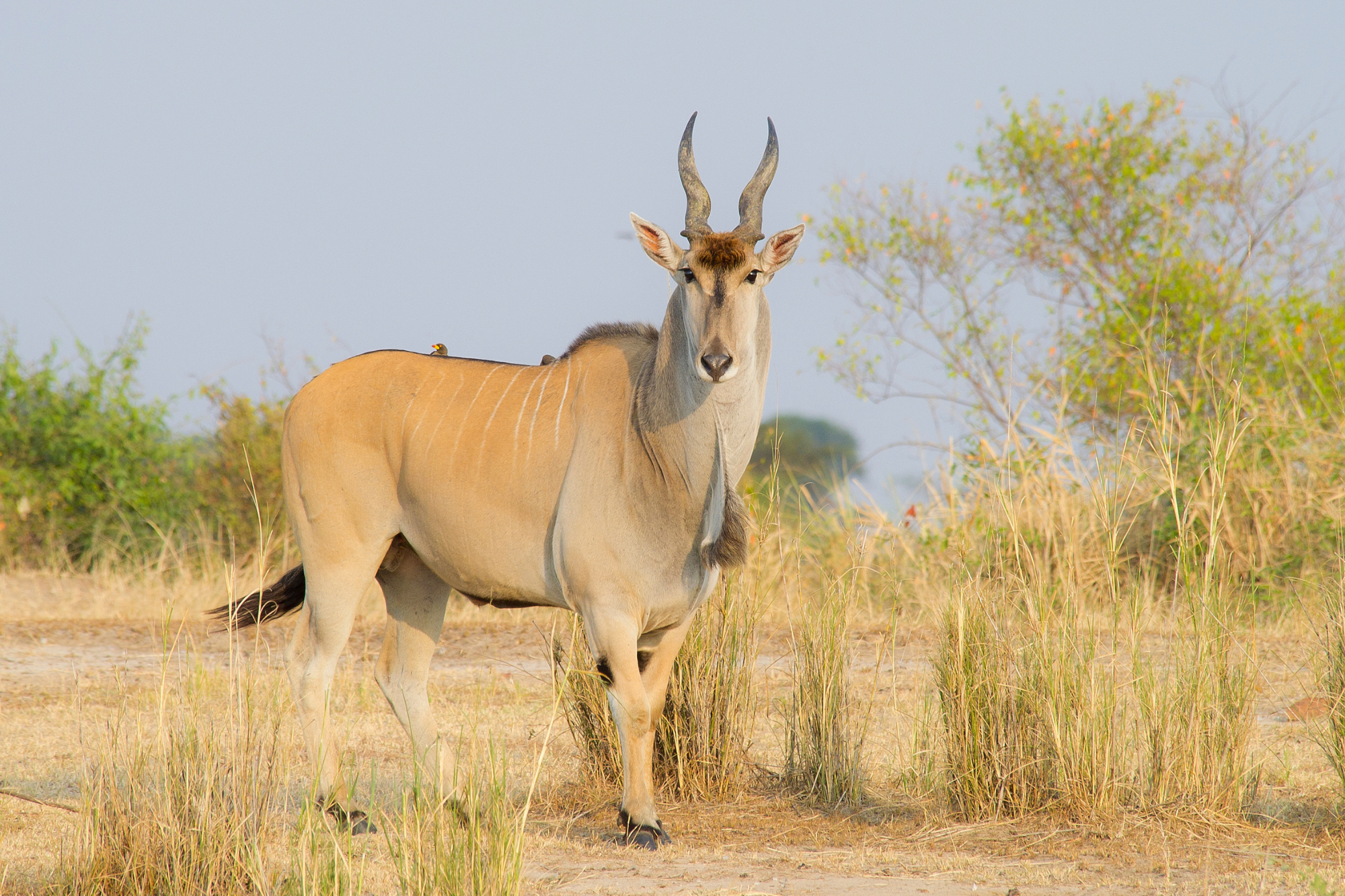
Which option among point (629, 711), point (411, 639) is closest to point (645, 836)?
point (629, 711)

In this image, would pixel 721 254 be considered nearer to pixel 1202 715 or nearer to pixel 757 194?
pixel 757 194

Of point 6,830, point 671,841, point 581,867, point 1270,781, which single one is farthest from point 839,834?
point 6,830

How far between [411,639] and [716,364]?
6.88ft

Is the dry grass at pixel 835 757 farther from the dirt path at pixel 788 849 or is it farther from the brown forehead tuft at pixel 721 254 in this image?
the brown forehead tuft at pixel 721 254

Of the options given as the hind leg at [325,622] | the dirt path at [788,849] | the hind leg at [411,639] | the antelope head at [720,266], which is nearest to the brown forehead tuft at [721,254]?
the antelope head at [720,266]

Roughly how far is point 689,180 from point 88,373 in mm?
10749

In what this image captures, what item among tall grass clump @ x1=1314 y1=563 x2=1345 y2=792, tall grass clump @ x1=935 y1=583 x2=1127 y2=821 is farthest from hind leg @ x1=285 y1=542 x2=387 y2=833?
tall grass clump @ x1=1314 y1=563 x2=1345 y2=792

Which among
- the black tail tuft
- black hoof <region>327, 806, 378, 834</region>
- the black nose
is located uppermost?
the black nose

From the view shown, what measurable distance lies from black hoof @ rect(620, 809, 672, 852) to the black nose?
1677 millimetres

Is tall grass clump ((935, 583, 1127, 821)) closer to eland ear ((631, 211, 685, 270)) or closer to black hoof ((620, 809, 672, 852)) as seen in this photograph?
black hoof ((620, 809, 672, 852))

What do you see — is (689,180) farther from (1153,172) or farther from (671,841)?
(1153,172)

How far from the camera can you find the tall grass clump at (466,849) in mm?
3432

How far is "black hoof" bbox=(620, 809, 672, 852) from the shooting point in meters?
4.65

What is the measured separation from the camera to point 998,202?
15445 mm
